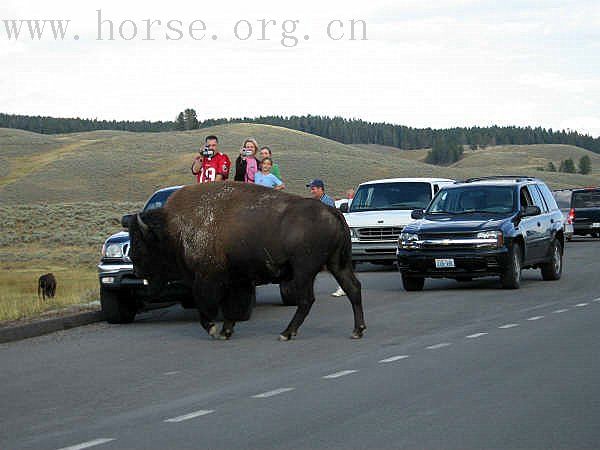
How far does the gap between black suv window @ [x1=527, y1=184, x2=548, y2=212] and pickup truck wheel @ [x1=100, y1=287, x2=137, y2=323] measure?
9.10 m


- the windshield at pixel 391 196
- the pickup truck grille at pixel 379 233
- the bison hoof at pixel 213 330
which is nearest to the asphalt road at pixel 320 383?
the bison hoof at pixel 213 330

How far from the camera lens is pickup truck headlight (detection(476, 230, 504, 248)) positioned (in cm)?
2059

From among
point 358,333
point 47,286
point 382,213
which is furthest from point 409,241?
point 47,286

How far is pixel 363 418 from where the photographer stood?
358 inches

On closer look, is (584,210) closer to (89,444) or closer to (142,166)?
(89,444)

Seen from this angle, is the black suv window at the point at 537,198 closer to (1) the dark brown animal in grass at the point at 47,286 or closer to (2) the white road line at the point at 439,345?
(2) the white road line at the point at 439,345

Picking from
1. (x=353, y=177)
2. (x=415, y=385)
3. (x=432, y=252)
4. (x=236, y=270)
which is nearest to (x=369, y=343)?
(x=236, y=270)

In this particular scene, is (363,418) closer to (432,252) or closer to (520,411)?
(520,411)

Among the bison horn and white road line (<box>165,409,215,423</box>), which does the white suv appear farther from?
white road line (<box>165,409,215,423</box>)

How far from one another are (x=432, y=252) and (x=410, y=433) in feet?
40.8

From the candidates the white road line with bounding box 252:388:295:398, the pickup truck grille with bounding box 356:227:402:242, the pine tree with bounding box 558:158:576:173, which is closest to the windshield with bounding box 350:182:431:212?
the pickup truck grille with bounding box 356:227:402:242

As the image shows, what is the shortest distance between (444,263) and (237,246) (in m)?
6.73

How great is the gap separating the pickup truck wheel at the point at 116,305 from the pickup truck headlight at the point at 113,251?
17.8 inches

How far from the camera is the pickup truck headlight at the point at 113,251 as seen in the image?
16516mm
